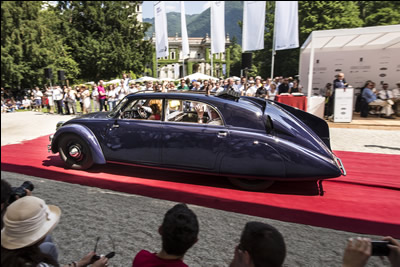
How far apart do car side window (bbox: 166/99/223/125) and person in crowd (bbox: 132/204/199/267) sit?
2.52 meters

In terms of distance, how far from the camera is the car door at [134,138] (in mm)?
3961

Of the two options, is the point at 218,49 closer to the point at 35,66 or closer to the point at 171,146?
the point at 171,146

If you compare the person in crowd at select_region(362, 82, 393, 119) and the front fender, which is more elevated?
the person in crowd at select_region(362, 82, 393, 119)

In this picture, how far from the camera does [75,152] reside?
446cm

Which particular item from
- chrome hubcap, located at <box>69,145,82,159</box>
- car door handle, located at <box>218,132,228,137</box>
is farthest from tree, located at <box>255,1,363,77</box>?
chrome hubcap, located at <box>69,145,82,159</box>

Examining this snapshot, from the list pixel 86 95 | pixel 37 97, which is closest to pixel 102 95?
pixel 86 95

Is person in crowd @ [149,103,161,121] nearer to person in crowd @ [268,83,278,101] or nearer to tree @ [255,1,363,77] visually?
person in crowd @ [268,83,278,101]

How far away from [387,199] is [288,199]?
128 cm

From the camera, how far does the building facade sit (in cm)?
7131

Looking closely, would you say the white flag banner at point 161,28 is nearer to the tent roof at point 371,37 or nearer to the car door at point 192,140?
the tent roof at point 371,37

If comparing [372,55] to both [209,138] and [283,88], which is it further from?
[283,88]

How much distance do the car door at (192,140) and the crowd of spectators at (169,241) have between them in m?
2.30

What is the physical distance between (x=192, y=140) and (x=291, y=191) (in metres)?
1.68

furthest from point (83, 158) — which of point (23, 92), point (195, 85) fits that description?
point (195, 85)
